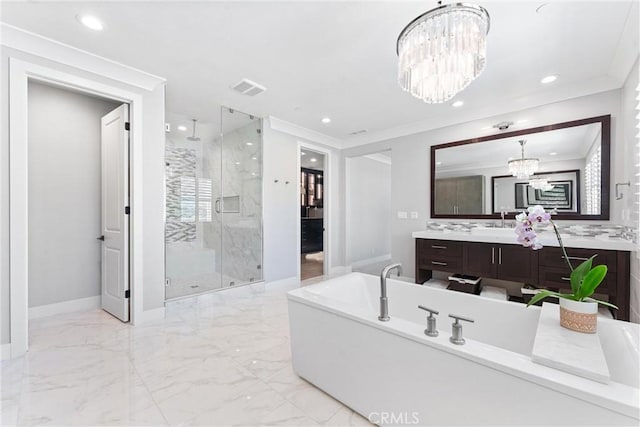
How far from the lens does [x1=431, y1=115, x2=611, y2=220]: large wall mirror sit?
2.87m

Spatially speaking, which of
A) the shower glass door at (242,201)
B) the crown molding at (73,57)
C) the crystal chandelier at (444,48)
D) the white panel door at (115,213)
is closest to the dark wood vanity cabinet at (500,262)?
the crystal chandelier at (444,48)

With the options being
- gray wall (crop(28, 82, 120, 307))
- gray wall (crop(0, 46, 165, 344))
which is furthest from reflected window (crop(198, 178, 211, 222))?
gray wall (crop(28, 82, 120, 307))

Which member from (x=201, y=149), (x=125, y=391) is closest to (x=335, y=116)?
(x=201, y=149)

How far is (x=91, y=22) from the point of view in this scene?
199 cm

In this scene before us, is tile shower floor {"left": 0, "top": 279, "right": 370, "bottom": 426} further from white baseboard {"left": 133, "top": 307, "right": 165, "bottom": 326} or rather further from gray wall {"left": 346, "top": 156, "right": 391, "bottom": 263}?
gray wall {"left": 346, "top": 156, "right": 391, "bottom": 263}

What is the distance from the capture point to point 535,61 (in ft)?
8.13

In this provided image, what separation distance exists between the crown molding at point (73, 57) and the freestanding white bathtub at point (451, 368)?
2645mm

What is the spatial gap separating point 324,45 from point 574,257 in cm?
306

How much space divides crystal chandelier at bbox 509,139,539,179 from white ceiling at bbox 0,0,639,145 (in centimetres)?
65

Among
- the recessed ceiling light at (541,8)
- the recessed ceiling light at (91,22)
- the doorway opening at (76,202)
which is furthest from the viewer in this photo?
the doorway opening at (76,202)

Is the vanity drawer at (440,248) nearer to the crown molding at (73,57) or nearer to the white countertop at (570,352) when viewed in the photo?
the white countertop at (570,352)

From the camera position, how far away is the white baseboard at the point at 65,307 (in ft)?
9.51

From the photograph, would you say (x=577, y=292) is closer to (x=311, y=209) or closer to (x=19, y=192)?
(x=19, y=192)

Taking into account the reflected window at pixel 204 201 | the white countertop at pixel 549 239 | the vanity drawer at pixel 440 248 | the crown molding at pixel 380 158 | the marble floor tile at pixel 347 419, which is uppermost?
the crown molding at pixel 380 158
